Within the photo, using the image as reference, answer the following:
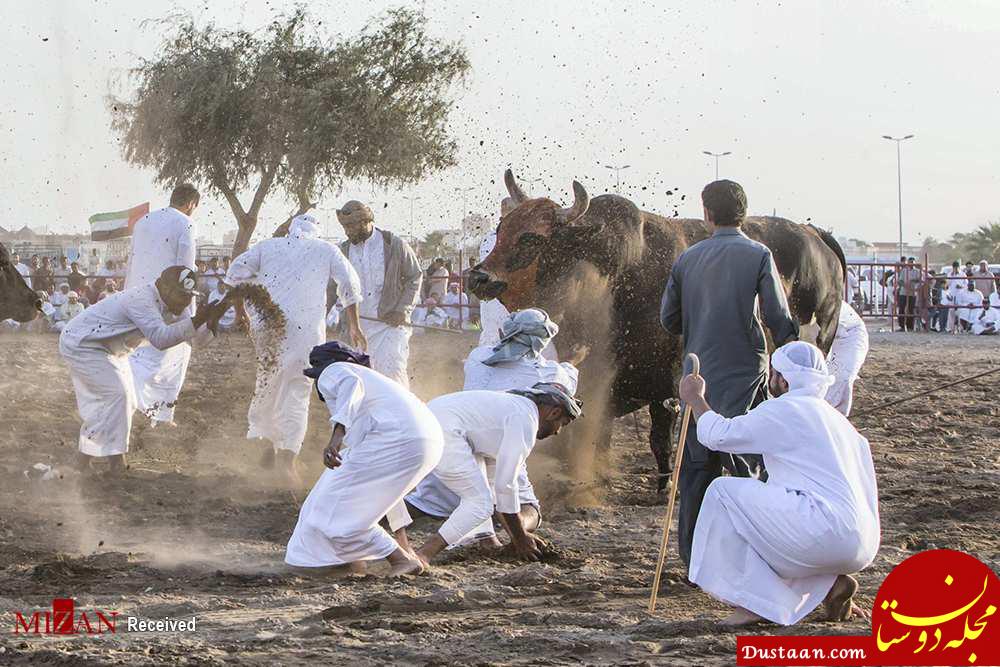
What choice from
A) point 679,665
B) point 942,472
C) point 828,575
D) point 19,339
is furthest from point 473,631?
point 19,339

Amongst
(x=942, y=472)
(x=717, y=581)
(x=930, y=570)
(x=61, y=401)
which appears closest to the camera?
(x=930, y=570)

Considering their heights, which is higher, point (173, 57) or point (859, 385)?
point (173, 57)

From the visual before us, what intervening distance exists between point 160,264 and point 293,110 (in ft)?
36.3

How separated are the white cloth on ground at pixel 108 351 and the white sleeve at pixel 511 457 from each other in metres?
2.95

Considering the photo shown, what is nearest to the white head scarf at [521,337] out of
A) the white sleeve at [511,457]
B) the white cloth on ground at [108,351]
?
the white sleeve at [511,457]

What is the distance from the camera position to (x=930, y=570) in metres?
5.23

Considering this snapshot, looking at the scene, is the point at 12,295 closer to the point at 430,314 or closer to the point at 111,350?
the point at 111,350

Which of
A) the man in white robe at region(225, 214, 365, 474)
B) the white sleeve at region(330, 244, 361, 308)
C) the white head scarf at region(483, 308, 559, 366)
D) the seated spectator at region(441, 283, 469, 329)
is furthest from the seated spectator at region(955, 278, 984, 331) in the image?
the white head scarf at region(483, 308, 559, 366)

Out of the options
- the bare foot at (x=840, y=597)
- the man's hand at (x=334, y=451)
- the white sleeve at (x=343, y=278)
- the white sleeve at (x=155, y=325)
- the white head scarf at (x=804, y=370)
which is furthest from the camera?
the white sleeve at (x=343, y=278)

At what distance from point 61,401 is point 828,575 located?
27.8 ft

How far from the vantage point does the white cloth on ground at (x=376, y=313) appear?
10.2 m

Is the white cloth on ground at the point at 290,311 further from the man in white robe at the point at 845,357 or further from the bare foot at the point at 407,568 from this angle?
the man in white robe at the point at 845,357

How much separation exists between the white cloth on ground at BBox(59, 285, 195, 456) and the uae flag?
13325 mm

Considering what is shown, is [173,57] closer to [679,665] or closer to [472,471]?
[472,471]
